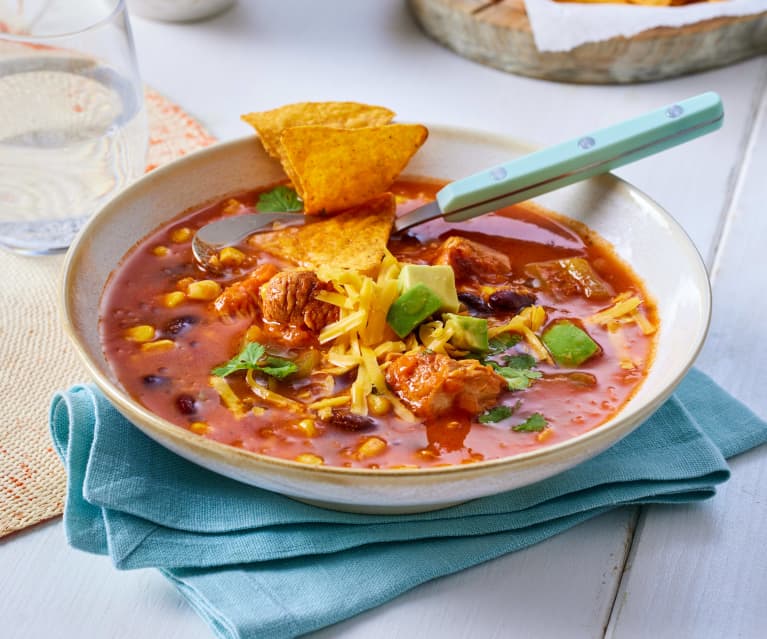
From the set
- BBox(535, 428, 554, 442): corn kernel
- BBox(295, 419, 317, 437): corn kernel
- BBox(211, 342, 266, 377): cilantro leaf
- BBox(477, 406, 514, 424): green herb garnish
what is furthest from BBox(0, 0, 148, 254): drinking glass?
BBox(535, 428, 554, 442): corn kernel

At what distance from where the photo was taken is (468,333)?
2.61 metres

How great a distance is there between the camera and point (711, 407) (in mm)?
2832

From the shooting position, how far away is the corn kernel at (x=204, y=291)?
283cm

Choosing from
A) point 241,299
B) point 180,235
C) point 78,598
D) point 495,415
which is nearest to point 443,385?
point 495,415

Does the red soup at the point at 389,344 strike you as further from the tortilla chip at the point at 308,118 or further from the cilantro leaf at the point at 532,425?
the tortilla chip at the point at 308,118

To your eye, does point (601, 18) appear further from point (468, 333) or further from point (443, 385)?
point (443, 385)

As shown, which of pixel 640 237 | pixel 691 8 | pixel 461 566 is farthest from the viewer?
pixel 691 8

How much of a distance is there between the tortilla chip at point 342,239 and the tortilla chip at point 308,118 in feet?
0.95

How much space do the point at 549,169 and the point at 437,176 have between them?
1.66 feet

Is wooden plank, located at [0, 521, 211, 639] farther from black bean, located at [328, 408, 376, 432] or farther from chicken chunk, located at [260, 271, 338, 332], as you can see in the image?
chicken chunk, located at [260, 271, 338, 332]

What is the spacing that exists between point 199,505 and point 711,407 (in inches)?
53.4

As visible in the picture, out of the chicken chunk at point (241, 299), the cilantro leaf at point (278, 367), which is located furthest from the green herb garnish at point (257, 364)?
the chicken chunk at point (241, 299)

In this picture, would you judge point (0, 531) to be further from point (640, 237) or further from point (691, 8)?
point (691, 8)

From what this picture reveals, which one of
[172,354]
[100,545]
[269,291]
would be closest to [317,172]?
[269,291]
